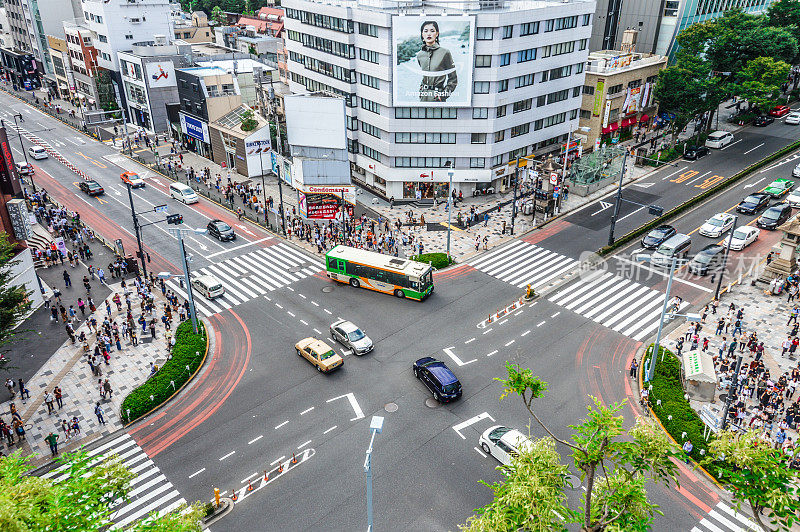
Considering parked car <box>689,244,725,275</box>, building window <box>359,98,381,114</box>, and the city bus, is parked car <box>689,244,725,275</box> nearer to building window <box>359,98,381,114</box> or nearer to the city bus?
the city bus

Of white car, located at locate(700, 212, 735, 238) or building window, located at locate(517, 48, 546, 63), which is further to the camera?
building window, located at locate(517, 48, 546, 63)

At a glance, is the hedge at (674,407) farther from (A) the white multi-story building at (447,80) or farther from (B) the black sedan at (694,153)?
(B) the black sedan at (694,153)

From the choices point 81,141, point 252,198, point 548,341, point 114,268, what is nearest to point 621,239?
point 548,341

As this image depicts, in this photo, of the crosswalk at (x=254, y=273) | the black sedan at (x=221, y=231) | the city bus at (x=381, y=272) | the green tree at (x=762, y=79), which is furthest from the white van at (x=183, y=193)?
the green tree at (x=762, y=79)

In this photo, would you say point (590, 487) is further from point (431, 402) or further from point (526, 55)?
point (526, 55)

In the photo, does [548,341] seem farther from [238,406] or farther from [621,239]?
[238,406]

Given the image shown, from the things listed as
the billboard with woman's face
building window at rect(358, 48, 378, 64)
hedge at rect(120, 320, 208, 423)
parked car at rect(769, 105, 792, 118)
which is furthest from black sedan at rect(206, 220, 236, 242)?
parked car at rect(769, 105, 792, 118)
